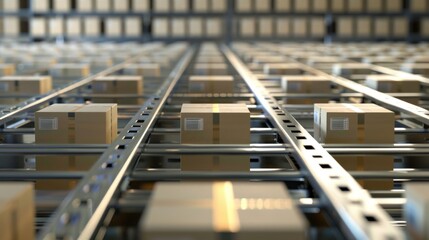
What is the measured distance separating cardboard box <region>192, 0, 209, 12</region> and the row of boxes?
2.43 feet

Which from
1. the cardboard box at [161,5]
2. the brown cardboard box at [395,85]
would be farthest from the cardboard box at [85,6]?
the brown cardboard box at [395,85]

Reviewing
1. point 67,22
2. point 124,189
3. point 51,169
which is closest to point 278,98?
point 51,169

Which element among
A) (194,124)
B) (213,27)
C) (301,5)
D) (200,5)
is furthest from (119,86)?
(301,5)

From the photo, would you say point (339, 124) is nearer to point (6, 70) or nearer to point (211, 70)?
point (211, 70)

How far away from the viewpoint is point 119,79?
463cm

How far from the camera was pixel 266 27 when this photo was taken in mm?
12906

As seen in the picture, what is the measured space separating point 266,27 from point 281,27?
311 mm

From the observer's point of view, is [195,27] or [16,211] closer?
[16,211]

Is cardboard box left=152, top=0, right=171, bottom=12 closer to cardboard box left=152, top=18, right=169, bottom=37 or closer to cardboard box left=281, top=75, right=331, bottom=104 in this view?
cardboard box left=152, top=18, right=169, bottom=37

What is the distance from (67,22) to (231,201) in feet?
40.6

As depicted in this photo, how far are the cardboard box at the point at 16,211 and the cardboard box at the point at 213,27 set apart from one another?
11.7m

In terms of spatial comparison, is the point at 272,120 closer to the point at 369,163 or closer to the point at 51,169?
the point at 369,163

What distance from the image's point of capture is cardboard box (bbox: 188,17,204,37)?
1291 cm

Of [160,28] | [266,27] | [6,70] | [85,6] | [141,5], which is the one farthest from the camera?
[141,5]
